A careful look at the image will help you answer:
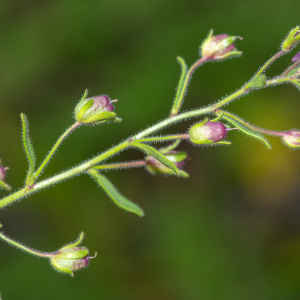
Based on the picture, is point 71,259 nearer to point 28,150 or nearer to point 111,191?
point 111,191

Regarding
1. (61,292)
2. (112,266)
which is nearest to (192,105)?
(112,266)

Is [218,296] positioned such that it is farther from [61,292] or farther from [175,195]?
[61,292]

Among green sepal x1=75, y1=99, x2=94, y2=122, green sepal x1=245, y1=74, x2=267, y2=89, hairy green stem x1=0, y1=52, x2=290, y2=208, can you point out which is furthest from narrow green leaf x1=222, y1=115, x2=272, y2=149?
green sepal x1=75, y1=99, x2=94, y2=122

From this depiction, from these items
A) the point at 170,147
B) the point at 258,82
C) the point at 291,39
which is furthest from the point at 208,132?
the point at 291,39

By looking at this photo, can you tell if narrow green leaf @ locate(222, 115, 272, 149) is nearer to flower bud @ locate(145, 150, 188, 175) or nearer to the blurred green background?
flower bud @ locate(145, 150, 188, 175)

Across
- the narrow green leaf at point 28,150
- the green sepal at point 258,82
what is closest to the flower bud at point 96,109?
the narrow green leaf at point 28,150

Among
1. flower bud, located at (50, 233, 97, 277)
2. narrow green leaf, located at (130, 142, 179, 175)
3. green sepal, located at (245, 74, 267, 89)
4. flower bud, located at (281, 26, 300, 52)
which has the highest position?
flower bud, located at (281, 26, 300, 52)

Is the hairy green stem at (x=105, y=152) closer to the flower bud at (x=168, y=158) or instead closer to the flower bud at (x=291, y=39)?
the flower bud at (x=291, y=39)
